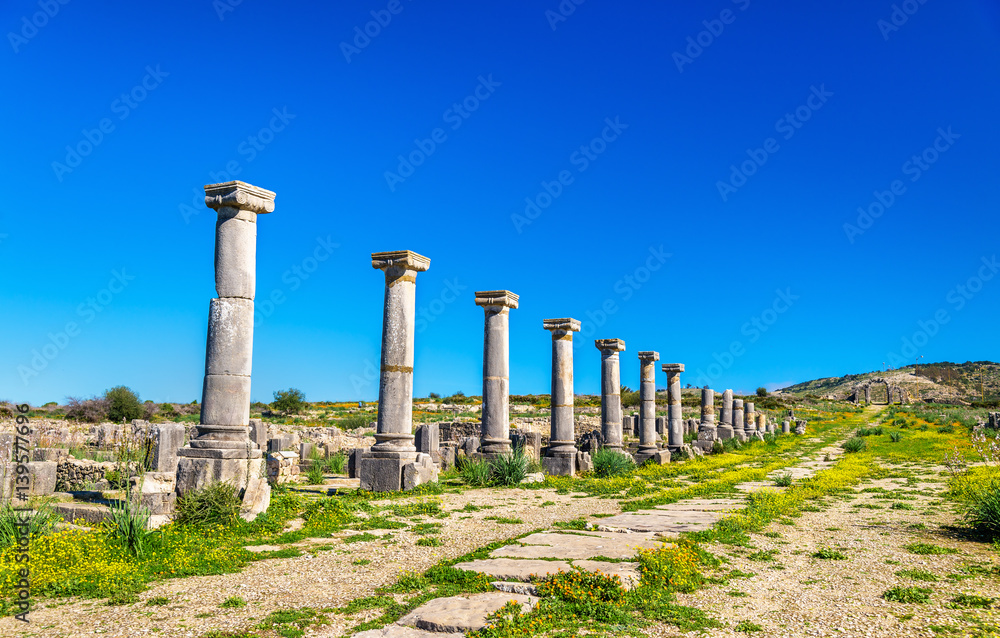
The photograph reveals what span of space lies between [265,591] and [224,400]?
532 cm

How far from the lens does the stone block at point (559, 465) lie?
65.7ft

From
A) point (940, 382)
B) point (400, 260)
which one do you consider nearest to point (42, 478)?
point (400, 260)

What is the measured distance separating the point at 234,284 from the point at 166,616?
6.69m

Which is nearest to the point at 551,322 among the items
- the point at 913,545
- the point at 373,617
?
the point at 913,545

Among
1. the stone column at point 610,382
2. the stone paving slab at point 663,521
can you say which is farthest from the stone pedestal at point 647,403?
the stone paving slab at point 663,521

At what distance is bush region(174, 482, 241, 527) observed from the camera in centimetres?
970

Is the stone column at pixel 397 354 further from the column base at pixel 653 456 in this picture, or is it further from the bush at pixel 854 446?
the bush at pixel 854 446

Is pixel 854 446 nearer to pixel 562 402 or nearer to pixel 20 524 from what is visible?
pixel 562 402

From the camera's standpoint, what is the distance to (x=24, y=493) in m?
11.6

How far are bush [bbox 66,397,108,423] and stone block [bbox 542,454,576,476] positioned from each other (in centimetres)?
3095

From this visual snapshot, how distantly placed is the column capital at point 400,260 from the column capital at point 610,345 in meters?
10.1

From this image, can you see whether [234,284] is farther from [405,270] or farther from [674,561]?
[674,561]

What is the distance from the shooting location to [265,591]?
21.7 feet

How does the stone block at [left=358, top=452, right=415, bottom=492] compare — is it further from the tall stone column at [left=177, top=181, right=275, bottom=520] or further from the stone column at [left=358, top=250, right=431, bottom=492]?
the tall stone column at [left=177, top=181, right=275, bottom=520]
